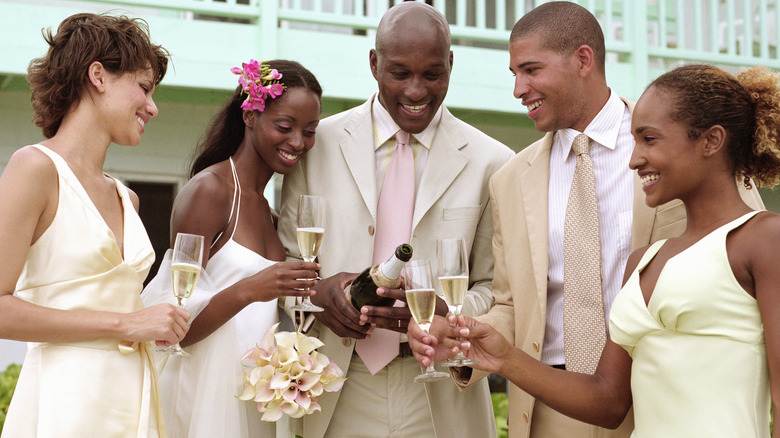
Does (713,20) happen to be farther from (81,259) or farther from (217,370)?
(81,259)

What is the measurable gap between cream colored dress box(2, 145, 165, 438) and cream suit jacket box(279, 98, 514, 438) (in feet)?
3.59

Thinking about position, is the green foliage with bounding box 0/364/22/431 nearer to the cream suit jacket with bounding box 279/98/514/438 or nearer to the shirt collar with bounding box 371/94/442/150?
Result: the cream suit jacket with bounding box 279/98/514/438

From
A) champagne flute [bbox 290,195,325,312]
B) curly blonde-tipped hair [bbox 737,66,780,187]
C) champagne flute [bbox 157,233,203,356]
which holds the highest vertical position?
curly blonde-tipped hair [bbox 737,66,780,187]

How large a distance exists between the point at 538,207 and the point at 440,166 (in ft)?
1.91

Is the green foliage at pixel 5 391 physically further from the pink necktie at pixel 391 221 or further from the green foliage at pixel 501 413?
the pink necktie at pixel 391 221

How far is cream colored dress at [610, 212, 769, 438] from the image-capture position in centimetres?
265

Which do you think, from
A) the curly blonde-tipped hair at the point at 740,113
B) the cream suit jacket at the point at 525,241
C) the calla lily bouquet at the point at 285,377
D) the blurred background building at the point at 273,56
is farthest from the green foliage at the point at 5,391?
the curly blonde-tipped hair at the point at 740,113

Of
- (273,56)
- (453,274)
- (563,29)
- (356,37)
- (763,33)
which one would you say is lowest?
(453,274)

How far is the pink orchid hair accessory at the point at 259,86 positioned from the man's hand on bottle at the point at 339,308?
0.87m

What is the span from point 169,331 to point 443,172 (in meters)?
1.60

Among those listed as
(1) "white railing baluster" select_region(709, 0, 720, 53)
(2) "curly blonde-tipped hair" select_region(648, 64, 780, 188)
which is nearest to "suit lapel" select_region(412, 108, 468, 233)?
(2) "curly blonde-tipped hair" select_region(648, 64, 780, 188)

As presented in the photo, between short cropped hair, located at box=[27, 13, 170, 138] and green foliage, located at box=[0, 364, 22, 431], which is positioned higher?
short cropped hair, located at box=[27, 13, 170, 138]

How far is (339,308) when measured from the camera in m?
3.59

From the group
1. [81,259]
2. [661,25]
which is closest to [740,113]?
[81,259]
